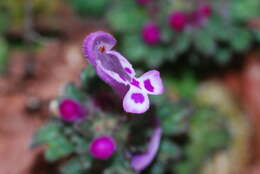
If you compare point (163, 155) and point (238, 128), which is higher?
point (163, 155)

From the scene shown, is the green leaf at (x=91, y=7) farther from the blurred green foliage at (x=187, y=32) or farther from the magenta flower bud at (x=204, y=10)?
the magenta flower bud at (x=204, y=10)

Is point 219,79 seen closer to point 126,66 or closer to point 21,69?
point 21,69

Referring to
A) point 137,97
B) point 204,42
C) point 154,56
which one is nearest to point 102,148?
point 137,97

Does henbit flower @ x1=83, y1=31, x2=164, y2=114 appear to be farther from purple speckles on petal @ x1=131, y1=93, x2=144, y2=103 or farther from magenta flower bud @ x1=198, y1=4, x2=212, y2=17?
magenta flower bud @ x1=198, y1=4, x2=212, y2=17

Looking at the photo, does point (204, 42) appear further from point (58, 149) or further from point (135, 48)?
point (58, 149)

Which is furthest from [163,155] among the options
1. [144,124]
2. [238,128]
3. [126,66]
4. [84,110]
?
[238,128]

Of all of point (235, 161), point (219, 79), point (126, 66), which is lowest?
point (235, 161)

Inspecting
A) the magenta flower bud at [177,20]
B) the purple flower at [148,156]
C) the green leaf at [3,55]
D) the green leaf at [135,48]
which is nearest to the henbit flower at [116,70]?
the purple flower at [148,156]

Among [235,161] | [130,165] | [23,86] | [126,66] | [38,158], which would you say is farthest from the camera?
[23,86]
